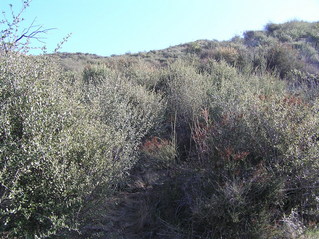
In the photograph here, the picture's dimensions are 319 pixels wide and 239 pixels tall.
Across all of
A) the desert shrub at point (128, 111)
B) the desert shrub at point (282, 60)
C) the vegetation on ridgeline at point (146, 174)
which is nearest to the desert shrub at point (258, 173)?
the vegetation on ridgeline at point (146, 174)

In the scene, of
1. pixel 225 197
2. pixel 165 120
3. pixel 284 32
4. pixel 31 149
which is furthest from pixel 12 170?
pixel 284 32

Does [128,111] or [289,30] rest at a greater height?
[289,30]

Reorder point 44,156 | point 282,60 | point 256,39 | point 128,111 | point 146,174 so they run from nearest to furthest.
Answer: point 44,156, point 146,174, point 128,111, point 282,60, point 256,39

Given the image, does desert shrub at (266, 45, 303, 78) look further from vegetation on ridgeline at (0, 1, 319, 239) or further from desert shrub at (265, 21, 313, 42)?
vegetation on ridgeline at (0, 1, 319, 239)

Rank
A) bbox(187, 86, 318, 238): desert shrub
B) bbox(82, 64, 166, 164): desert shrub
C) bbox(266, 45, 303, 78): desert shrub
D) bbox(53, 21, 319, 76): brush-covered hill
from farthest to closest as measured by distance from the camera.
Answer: bbox(53, 21, 319, 76): brush-covered hill < bbox(266, 45, 303, 78): desert shrub < bbox(82, 64, 166, 164): desert shrub < bbox(187, 86, 318, 238): desert shrub

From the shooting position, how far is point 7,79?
4012 millimetres

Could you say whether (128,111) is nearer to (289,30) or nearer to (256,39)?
(256,39)

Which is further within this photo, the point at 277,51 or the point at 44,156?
the point at 277,51

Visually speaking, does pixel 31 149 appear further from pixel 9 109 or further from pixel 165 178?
pixel 165 178

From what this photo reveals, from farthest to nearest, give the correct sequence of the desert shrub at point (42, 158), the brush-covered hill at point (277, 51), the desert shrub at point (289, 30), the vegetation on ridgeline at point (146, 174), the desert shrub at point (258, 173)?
the desert shrub at point (289, 30) < the brush-covered hill at point (277, 51) < the desert shrub at point (258, 173) < the vegetation on ridgeline at point (146, 174) < the desert shrub at point (42, 158)

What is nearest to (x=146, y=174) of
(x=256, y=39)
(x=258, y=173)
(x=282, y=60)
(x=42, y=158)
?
(x=258, y=173)

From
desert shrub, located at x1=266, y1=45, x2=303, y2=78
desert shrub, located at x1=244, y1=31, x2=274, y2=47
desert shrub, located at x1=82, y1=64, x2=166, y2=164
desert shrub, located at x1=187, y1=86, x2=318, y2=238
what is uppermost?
desert shrub, located at x1=244, y1=31, x2=274, y2=47

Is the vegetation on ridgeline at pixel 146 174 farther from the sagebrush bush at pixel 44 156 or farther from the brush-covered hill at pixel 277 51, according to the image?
the brush-covered hill at pixel 277 51

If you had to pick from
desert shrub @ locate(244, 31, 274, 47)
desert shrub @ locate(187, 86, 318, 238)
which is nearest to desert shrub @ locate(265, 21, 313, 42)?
desert shrub @ locate(244, 31, 274, 47)
